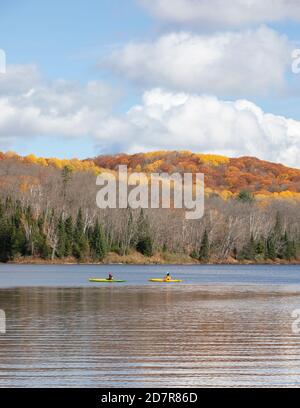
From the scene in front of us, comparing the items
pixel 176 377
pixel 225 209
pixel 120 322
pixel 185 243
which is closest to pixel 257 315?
pixel 120 322

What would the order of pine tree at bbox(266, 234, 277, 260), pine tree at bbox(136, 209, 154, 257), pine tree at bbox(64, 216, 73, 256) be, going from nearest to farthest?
pine tree at bbox(64, 216, 73, 256), pine tree at bbox(136, 209, 154, 257), pine tree at bbox(266, 234, 277, 260)

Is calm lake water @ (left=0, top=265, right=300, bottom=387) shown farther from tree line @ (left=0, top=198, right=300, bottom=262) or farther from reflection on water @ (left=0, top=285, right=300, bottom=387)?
tree line @ (left=0, top=198, right=300, bottom=262)

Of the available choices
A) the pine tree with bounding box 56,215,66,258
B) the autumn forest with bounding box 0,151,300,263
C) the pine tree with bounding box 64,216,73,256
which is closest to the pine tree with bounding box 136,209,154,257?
the autumn forest with bounding box 0,151,300,263

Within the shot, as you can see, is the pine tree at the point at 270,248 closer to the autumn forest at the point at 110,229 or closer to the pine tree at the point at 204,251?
the autumn forest at the point at 110,229

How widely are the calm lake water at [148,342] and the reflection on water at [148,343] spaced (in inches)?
1.4

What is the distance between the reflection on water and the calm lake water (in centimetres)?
4

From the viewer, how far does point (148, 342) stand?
34.8m

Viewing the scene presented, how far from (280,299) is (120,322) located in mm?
22381

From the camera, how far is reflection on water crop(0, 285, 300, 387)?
26.9 metres

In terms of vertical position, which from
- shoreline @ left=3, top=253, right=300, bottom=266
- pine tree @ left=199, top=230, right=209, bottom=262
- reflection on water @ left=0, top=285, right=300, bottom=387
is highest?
pine tree @ left=199, top=230, right=209, bottom=262

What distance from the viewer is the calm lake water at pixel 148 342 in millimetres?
26850

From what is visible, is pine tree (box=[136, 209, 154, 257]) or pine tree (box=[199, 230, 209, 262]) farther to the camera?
pine tree (box=[199, 230, 209, 262])

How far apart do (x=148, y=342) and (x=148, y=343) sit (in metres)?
0.31

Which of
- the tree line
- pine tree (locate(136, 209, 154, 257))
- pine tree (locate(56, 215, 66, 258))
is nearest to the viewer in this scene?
the tree line
